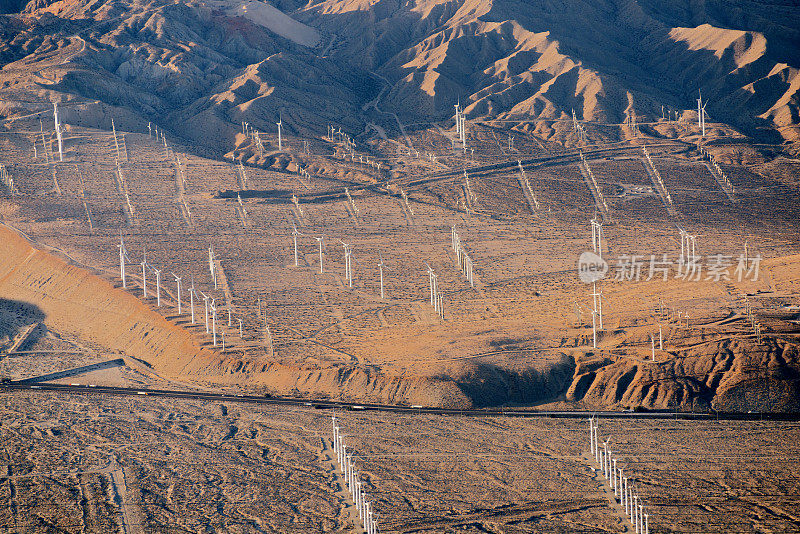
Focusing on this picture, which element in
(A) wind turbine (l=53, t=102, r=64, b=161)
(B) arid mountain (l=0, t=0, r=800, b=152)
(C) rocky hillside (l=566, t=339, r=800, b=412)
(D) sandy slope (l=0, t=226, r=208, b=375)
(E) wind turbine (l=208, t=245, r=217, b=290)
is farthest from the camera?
(B) arid mountain (l=0, t=0, r=800, b=152)

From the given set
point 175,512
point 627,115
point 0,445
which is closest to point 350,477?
point 175,512

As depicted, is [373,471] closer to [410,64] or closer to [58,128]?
[58,128]

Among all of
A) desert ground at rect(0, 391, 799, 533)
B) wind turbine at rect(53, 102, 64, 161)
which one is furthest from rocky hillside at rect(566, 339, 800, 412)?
wind turbine at rect(53, 102, 64, 161)

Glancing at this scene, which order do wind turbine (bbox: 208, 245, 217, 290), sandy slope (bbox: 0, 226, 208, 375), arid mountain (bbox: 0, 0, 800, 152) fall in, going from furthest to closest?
arid mountain (bbox: 0, 0, 800, 152) → wind turbine (bbox: 208, 245, 217, 290) → sandy slope (bbox: 0, 226, 208, 375)

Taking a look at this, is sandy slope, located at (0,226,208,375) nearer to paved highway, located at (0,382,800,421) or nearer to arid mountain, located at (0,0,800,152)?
paved highway, located at (0,382,800,421)

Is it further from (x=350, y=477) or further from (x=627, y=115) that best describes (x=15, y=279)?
(x=627, y=115)

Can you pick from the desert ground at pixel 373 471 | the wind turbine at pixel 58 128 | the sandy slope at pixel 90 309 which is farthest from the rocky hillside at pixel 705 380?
the wind turbine at pixel 58 128

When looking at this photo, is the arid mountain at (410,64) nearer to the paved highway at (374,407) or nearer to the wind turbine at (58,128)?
the wind turbine at (58,128)

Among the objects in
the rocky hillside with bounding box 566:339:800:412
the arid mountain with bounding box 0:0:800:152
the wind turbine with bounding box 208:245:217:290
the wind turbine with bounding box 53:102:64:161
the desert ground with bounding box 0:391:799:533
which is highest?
the arid mountain with bounding box 0:0:800:152
